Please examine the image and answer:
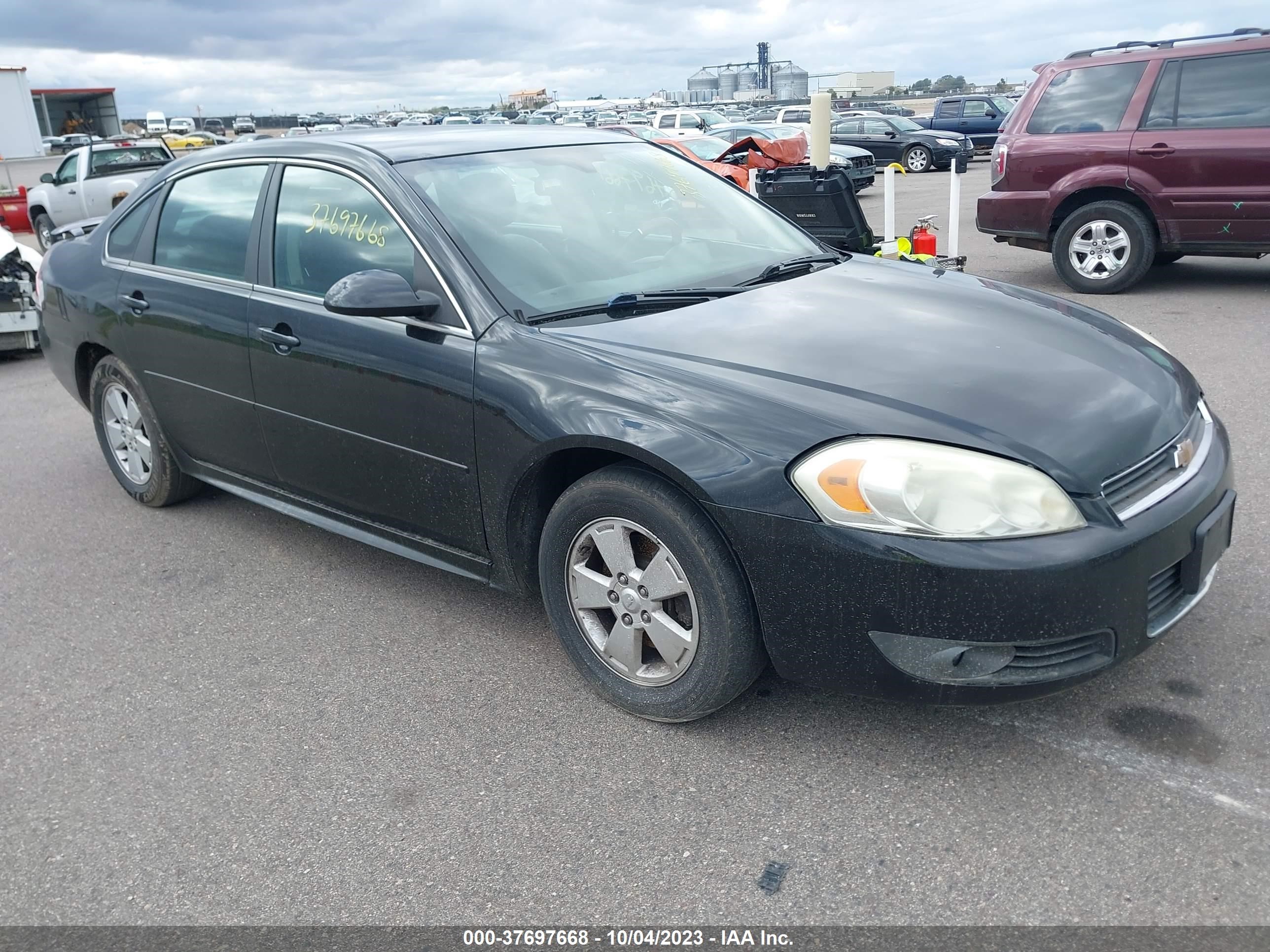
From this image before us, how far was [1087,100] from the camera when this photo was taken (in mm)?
8750

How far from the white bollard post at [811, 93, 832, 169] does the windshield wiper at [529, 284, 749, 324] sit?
8.05m

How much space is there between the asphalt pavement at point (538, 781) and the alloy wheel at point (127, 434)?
3.13 ft

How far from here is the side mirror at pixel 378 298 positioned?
3252 mm

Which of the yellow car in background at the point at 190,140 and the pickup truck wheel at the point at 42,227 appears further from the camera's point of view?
the yellow car in background at the point at 190,140

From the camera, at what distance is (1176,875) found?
2.42 m

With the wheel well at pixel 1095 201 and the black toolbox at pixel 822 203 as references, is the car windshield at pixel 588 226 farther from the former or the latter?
the wheel well at pixel 1095 201

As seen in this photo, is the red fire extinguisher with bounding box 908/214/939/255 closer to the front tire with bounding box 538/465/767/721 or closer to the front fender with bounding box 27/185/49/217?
the front tire with bounding box 538/465/767/721

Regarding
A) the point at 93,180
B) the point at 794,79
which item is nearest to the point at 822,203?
the point at 93,180

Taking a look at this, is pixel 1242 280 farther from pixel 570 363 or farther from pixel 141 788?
pixel 141 788

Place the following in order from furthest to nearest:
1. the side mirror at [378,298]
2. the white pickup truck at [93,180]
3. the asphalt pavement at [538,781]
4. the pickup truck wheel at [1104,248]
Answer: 1. the white pickup truck at [93,180]
2. the pickup truck wheel at [1104,248]
3. the side mirror at [378,298]
4. the asphalt pavement at [538,781]

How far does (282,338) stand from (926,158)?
2416cm

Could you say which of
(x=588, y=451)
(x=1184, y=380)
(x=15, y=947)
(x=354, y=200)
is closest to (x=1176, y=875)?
(x=1184, y=380)

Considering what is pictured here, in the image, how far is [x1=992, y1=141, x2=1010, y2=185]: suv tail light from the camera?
9141 mm

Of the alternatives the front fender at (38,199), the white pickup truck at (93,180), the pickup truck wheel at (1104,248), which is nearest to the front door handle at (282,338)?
the pickup truck wheel at (1104,248)
